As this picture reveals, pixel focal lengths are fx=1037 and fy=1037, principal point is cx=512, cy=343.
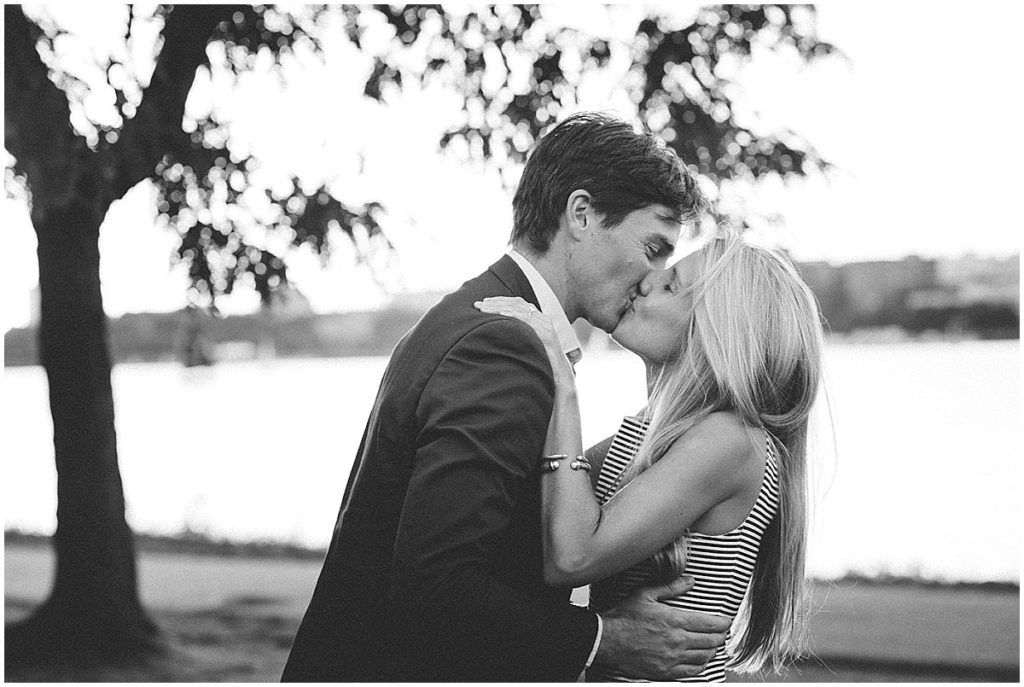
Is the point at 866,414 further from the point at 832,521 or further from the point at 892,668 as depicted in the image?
the point at 892,668

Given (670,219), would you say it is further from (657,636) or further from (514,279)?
(657,636)

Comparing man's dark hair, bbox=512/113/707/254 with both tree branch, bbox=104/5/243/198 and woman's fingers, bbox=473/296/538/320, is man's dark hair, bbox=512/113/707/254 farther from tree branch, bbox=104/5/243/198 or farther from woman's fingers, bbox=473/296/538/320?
tree branch, bbox=104/5/243/198

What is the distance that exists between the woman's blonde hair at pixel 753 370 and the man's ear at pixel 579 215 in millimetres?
302

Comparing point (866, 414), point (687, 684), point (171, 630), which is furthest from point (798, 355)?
point (866, 414)

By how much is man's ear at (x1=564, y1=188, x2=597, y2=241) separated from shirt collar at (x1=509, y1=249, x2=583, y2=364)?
0.13 metres

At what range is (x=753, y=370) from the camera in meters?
2.33

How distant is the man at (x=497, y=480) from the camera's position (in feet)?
6.24

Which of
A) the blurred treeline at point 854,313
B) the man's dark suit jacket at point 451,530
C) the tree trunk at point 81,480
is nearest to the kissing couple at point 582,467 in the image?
the man's dark suit jacket at point 451,530

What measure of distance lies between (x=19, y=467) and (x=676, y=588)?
21641mm

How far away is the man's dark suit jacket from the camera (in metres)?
1.89

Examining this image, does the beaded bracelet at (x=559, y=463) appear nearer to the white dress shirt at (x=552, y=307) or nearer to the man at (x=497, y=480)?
the man at (x=497, y=480)

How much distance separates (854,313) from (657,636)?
10701 mm

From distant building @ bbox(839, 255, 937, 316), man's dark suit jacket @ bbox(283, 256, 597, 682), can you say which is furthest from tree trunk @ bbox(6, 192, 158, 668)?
distant building @ bbox(839, 255, 937, 316)

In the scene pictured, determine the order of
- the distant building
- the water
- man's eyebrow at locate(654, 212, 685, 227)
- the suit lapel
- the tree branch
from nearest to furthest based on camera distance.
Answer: the suit lapel < man's eyebrow at locate(654, 212, 685, 227) < the tree branch < the water < the distant building
